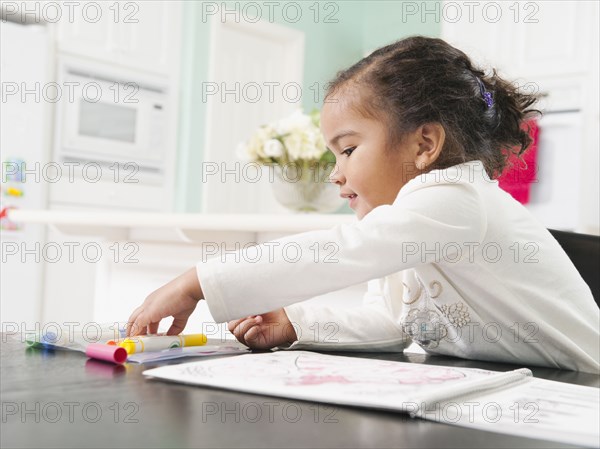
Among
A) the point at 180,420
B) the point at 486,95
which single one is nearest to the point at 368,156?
the point at 486,95

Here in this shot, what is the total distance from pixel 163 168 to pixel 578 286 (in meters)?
3.71

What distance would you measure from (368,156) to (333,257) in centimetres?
33

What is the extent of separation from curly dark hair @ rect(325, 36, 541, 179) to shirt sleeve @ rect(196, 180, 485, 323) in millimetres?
245

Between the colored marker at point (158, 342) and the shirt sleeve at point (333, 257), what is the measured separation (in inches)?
1.4

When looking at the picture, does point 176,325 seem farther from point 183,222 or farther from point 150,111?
point 150,111

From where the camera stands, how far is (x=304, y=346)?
0.92 metres

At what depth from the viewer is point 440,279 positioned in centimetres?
A: 99

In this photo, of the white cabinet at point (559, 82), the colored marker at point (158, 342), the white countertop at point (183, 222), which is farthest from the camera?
the white cabinet at point (559, 82)

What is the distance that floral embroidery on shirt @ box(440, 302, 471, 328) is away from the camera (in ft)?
3.23

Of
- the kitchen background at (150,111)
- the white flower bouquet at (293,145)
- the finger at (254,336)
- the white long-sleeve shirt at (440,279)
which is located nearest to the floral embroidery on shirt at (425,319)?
the white long-sleeve shirt at (440,279)

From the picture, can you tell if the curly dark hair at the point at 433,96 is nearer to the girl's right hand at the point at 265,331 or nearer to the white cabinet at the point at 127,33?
the girl's right hand at the point at 265,331

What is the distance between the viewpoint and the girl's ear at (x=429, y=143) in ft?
3.64

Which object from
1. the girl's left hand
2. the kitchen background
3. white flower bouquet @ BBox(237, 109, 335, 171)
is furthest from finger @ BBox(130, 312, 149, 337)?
the kitchen background

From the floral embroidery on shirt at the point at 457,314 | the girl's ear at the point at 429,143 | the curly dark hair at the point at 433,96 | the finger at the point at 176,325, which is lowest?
the finger at the point at 176,325
